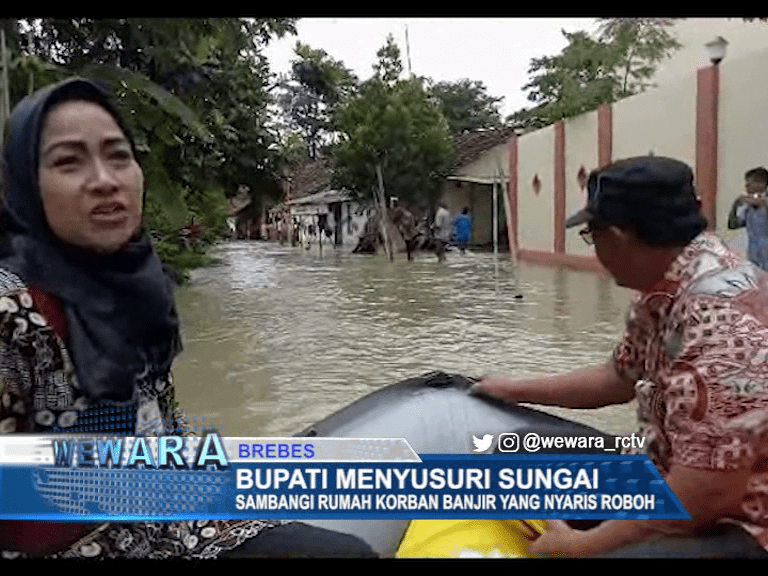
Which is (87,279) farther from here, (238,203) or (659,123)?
(659,123)

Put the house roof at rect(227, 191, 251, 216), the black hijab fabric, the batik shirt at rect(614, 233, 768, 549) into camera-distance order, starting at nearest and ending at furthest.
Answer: the batik shirt at rect(614, 233, 768, 549), the black hijab fabric, the house roof at rect(227, 191, 251, 216)

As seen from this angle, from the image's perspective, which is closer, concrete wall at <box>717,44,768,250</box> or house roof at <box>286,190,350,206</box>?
concrete wall at <box>717,44,768,250</box>

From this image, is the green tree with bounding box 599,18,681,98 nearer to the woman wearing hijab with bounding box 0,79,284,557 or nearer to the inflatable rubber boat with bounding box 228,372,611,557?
the inflatable rubber boat with bounding box 228,372,611,557

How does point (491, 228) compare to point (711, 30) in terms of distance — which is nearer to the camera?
point (711, 30)

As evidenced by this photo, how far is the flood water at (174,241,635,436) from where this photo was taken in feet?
7.28

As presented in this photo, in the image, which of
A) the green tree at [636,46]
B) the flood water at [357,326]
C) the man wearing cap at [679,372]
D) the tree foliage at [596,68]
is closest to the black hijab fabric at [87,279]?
the flood water at [357,326]

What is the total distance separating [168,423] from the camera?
81.1 inches

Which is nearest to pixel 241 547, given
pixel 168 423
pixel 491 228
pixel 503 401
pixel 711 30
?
pixel 168 423

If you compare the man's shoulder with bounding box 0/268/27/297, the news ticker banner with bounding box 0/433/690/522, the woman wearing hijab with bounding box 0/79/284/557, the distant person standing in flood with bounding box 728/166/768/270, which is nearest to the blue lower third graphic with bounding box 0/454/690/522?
the news ticker banner with bounding box 0/433/690/522

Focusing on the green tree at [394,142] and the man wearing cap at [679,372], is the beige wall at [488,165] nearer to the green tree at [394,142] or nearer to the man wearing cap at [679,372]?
the green tree at [394,142]

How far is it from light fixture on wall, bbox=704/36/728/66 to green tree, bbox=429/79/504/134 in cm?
55

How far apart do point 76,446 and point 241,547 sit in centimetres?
49

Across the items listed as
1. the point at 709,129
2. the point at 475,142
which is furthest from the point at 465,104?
the point at 709,129

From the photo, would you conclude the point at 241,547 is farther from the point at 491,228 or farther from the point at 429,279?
the point at 491,228
